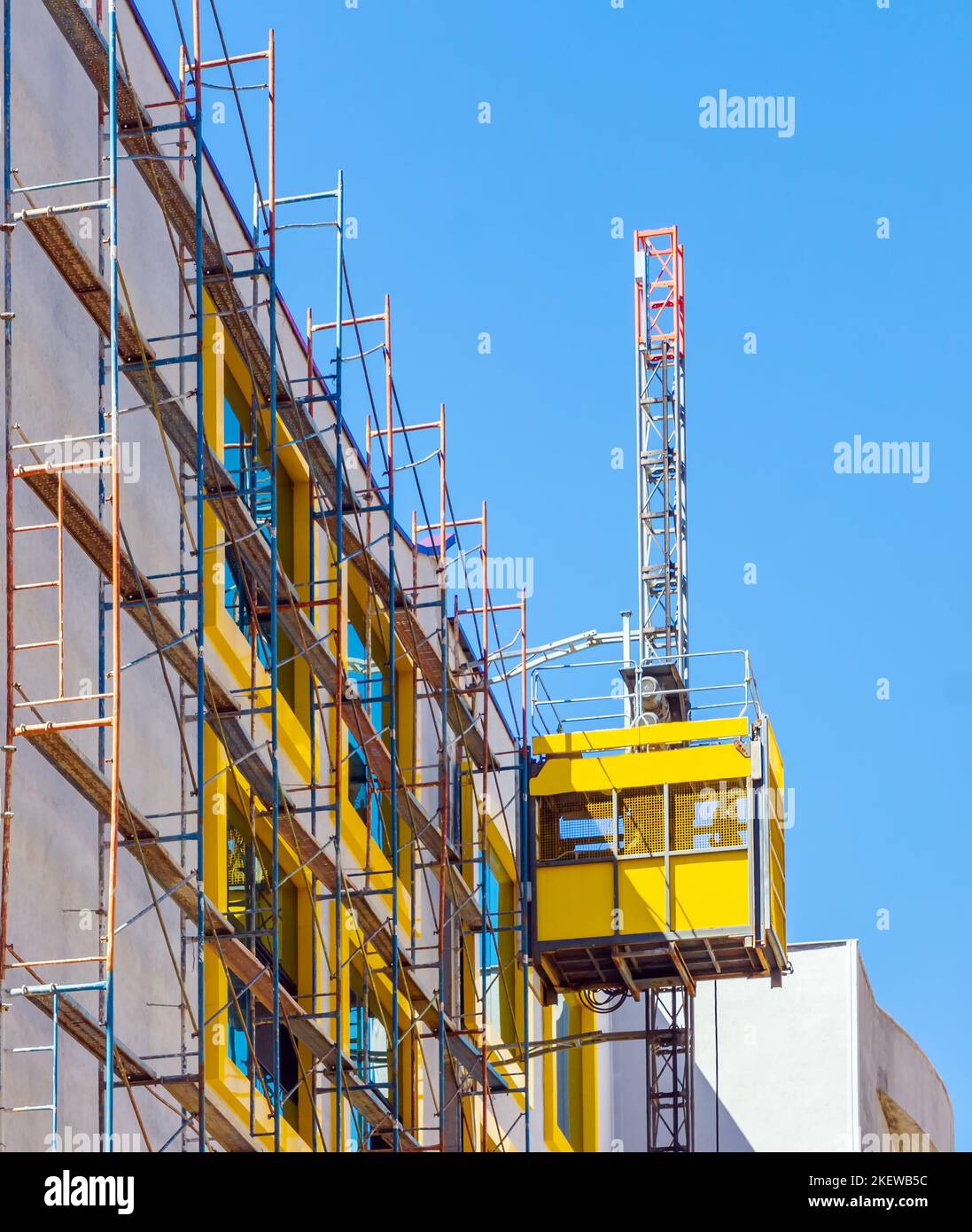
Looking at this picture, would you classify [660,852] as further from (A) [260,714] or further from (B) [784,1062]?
(B) [784,1062]

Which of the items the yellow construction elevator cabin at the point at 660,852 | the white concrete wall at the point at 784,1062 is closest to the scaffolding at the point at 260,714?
the yellow construction elevator cabin at the point at 660,852

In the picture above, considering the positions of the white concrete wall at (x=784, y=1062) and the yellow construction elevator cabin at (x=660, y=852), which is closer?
the yellow construction elevator cabin at (x=660, y=852)

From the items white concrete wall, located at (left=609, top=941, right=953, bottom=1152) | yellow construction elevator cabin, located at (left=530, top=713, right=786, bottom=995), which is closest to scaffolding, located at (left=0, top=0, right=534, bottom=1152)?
yellow construction elevator cabin, located at (left=530, top=713, right=786, bottom=995)

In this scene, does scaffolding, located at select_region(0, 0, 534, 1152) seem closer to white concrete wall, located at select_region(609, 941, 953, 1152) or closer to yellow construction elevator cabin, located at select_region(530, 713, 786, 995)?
yellow construction elevator cabin, located at select_region(530, 713, 786, 995)

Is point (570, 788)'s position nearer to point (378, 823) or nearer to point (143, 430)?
point (378, 823)

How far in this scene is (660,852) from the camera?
33.4 m

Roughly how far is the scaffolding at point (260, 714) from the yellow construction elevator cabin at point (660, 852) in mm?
599

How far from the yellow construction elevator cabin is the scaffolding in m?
0.60

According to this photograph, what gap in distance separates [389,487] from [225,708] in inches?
236

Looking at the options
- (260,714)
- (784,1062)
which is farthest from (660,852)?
(784,1062)

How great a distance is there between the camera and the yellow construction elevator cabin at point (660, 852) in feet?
109

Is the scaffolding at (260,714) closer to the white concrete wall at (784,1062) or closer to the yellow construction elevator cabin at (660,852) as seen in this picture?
the yellow construction elevator cabin at (660,852)

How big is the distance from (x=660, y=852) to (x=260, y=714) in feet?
33.1

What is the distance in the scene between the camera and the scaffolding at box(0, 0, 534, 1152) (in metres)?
19.3
